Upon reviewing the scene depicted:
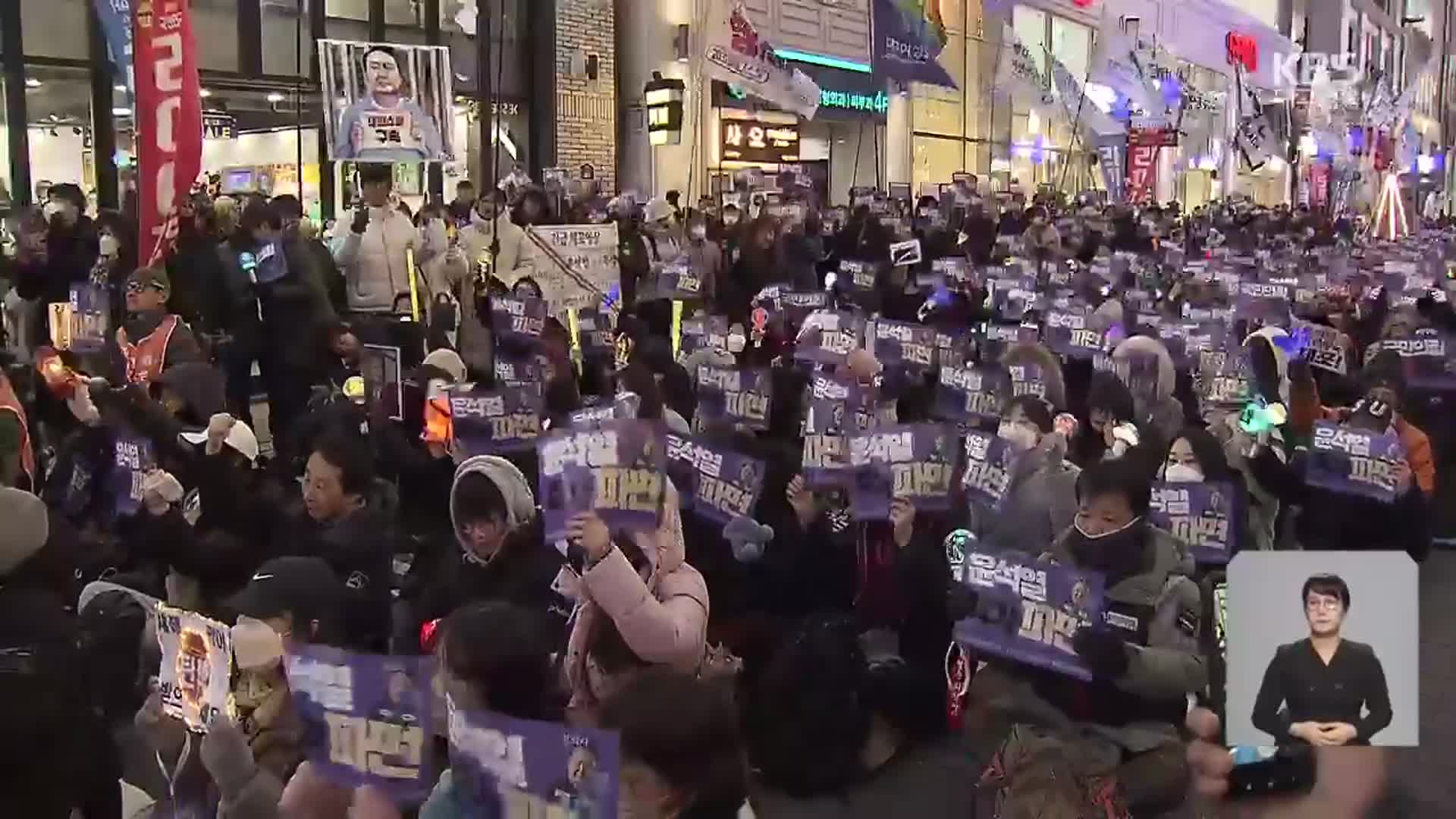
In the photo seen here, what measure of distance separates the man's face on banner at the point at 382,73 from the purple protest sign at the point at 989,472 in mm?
6968

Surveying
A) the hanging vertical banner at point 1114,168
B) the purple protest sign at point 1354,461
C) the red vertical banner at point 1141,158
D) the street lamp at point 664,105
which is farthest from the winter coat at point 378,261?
the hanging vertical banner at point 1114,168

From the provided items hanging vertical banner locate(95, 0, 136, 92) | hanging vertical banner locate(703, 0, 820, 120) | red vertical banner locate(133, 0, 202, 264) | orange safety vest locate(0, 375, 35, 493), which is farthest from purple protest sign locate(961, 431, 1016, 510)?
hanging vertical banner locate(703, 0, 820, 120)

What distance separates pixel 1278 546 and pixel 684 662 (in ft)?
13.7

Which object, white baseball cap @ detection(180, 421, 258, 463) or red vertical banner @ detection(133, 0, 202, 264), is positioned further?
red vertical banner @ detection(133, 0, 202, 264)

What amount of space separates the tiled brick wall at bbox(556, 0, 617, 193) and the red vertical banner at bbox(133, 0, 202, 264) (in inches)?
418

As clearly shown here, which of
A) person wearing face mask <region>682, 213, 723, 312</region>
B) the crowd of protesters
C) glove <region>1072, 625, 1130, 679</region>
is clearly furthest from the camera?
person wearing face mask <region>682, 213, 723, 312</region>

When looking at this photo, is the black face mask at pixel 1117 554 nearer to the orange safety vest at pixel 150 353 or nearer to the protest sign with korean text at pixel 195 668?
the protest sign with korean text at pixel 195 668

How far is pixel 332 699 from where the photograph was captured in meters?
2.95

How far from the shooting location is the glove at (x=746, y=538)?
208 inches

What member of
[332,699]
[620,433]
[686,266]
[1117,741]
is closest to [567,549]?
[620,433]

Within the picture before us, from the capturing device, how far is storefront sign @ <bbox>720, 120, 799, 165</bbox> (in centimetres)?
2292

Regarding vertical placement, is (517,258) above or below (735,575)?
above

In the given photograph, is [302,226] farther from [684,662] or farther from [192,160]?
[684,662]

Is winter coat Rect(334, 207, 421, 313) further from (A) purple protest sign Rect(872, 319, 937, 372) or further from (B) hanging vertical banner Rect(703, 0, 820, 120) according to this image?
(B) hanging vertical banner Rect(703, 0, 820, 120)
